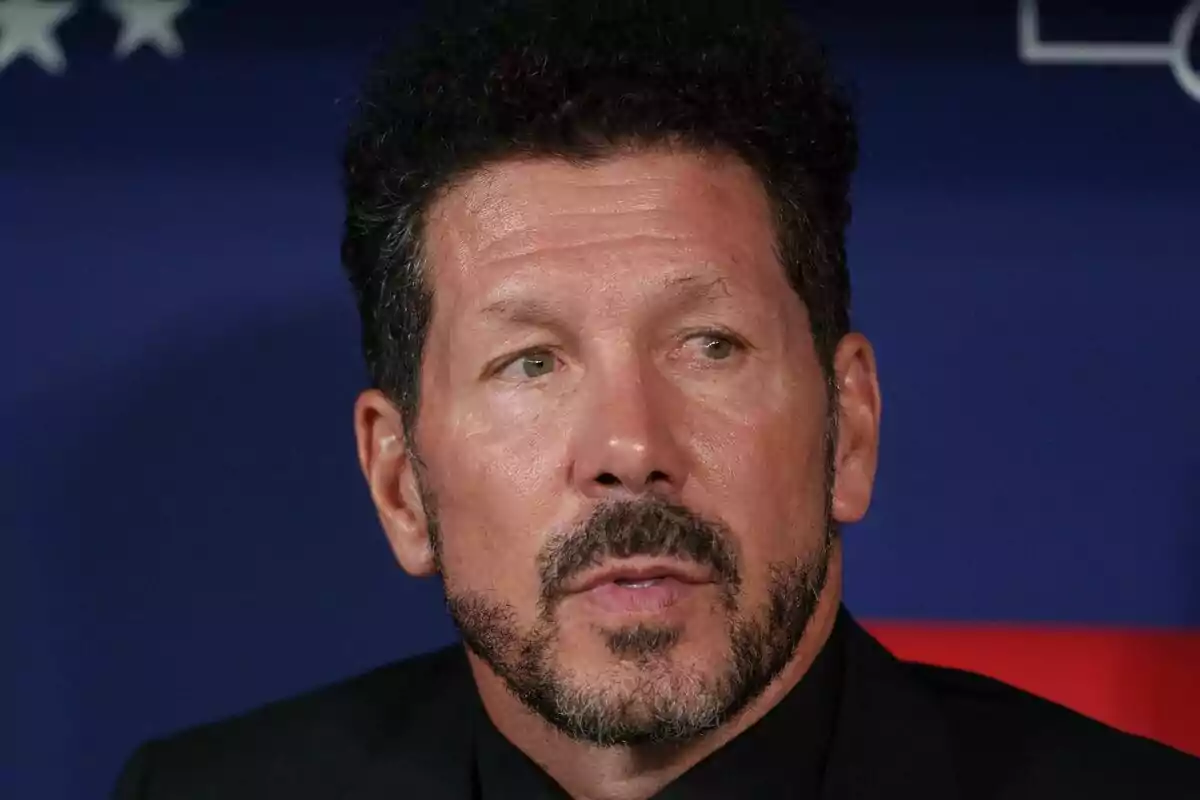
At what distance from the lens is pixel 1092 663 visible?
57.1 inches

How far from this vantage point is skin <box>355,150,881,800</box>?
1.00 m

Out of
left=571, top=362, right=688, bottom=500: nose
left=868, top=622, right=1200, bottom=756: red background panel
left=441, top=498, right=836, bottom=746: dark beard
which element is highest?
left=571, top=362, right=688, bottom=500: nose

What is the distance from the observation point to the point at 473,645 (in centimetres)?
110

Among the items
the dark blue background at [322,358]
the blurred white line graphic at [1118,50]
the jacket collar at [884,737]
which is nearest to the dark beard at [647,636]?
the jacket collar at [884,737]

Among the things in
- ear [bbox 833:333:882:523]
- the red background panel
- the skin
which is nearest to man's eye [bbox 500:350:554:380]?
the skin

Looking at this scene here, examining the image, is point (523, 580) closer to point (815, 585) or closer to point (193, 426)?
point (815, 585)

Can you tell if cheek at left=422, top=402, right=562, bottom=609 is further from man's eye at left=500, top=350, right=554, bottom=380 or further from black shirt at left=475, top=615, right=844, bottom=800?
black shirt at left=475, top=615, right=844, bottom=800

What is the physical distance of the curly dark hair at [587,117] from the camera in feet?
3.51

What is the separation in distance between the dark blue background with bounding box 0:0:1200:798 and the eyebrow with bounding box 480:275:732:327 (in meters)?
0.45

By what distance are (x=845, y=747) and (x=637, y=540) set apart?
0.29 m

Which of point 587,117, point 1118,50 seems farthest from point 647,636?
point 1118,50

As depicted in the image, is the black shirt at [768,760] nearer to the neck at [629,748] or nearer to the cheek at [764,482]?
the neck at [629,748]

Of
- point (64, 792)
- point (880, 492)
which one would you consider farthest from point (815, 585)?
point (64, 792)

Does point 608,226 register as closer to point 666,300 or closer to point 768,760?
point 666,300
